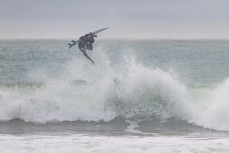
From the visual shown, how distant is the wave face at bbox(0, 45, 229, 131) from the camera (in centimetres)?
1853

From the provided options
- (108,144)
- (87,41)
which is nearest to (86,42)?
(87,41)

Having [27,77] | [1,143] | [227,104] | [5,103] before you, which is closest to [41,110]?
[5,103]

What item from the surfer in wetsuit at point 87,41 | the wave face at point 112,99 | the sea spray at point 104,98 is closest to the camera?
the surfer in wetsuit at point 87,41

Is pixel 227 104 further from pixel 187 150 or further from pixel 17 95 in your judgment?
pixel 17 95

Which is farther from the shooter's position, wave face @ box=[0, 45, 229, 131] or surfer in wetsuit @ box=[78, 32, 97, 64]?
wave face @ box=[0, 45, 229, 131]

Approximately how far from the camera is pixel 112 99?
764 inches

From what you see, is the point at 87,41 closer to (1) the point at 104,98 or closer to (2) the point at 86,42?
(2) the point at 86,42

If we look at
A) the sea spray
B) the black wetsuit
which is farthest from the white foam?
the black wetsuit

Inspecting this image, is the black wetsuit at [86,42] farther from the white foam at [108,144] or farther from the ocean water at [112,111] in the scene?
the white foam at [108,144]

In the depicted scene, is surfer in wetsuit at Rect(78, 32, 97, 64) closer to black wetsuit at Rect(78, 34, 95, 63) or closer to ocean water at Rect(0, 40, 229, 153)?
black wetsuit at Rect(78, 34, 95, 63)

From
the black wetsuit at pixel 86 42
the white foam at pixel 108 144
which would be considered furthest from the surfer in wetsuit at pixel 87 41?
the white foam at pixel 108 144

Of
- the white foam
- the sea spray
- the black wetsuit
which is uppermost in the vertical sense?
the black wetsuit

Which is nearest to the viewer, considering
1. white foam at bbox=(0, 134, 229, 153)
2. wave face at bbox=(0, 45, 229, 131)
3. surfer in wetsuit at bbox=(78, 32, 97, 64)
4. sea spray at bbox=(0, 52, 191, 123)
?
white foam at bbox=(0, 134, 229, 153)

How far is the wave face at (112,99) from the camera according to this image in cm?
1853
